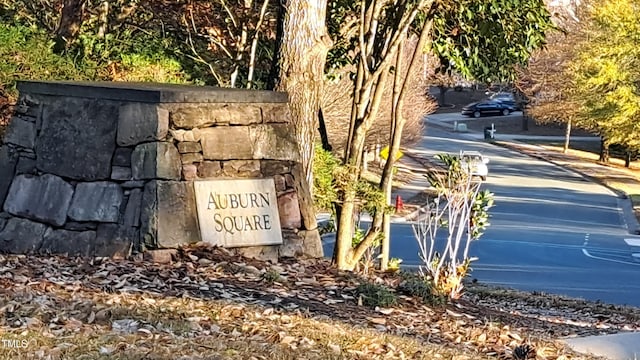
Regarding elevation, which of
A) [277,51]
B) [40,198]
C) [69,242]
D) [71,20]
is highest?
[71,20]

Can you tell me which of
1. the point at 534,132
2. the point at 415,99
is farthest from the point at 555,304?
the point at 534,132

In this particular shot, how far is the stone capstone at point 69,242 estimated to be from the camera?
22.5ft

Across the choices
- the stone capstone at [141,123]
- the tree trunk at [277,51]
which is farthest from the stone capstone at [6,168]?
the tree trunk at [277,51]

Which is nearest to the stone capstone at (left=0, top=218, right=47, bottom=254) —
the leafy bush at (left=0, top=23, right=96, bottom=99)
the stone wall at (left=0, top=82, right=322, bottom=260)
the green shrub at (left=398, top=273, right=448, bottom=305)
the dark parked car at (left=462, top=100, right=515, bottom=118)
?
the stone wall at (left=0, top=82, right=322, bottom=260)

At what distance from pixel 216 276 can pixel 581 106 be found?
36.7 metres

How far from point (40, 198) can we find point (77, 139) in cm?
59

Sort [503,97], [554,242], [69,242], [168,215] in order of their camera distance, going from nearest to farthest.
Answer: [168,215] < [69,242] < [554,242] < [503,97]

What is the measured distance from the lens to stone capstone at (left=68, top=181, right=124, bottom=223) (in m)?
6.83

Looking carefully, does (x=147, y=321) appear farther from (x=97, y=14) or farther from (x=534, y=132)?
(x=534, y=132)

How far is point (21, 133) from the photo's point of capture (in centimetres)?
768

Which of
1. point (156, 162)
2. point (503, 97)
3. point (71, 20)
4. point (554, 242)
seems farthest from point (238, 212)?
point (503, 97)

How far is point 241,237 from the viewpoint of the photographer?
6.99m

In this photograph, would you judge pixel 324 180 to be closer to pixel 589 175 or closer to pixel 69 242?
pixel 69 242

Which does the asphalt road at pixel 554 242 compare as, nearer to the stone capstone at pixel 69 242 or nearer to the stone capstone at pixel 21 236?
the stone capstone at pixel 21 236
